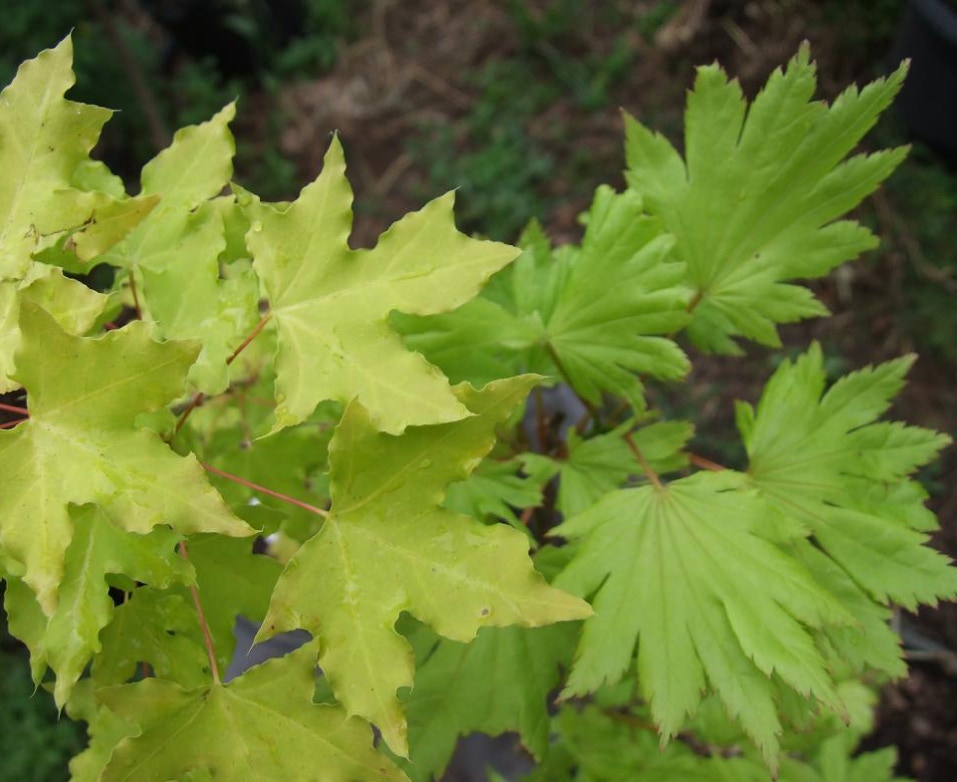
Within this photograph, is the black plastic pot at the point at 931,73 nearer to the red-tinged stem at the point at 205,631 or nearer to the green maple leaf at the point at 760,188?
the green maple leaf at the point at 760,188

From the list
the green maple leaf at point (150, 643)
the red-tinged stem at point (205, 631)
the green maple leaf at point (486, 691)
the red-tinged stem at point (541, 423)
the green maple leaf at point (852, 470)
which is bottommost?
the green maple leaf at point (486, 691)

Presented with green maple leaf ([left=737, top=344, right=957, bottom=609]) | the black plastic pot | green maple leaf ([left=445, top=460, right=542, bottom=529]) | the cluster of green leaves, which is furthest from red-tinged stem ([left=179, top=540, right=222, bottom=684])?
the black plastic pot

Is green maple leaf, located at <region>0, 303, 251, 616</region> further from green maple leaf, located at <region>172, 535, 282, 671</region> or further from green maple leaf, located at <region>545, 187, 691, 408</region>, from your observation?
green maple leaf, located at <region>545, 187, 691, 408</region>

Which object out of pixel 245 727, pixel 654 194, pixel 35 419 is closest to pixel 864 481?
pixel 654 194

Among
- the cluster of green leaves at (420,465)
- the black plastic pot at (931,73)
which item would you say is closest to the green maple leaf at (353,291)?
the cluster of green leaves at (420,465)

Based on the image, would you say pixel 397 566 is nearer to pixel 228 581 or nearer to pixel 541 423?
pixel 228 581

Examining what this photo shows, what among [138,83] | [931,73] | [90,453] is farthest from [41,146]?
[931,73]
